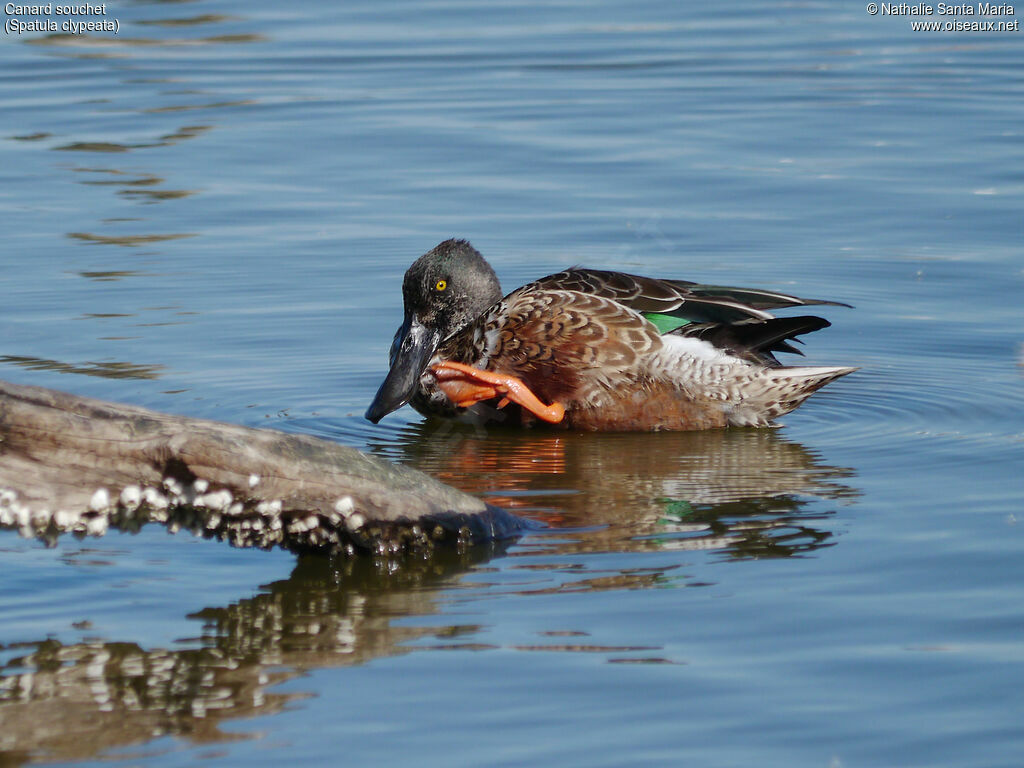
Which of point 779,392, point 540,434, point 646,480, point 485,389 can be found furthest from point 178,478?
point 779,392

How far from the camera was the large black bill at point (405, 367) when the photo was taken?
769cm

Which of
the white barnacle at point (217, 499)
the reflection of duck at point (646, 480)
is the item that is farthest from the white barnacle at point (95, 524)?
the reflection of duck at point (646, 480)

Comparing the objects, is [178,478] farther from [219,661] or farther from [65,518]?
[219,661]

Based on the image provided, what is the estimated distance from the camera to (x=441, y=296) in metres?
8.15

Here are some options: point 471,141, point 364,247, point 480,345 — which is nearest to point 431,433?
point 480,345

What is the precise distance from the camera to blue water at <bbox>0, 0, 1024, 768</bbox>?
432 cm

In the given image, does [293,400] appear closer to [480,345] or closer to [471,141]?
[480,345]

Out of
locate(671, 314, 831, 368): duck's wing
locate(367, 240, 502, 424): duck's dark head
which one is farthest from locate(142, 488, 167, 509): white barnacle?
locate(671, 314, 831, 368): duck's wing

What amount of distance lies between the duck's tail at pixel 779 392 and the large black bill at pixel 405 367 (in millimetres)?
1523

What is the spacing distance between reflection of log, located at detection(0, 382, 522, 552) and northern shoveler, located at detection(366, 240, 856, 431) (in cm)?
241

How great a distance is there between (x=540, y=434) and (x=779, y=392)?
44.9 inches

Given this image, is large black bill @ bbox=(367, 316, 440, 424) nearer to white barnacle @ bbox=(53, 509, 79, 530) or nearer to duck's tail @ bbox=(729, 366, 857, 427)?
duck's tail @ bbox=(729, 366, 857, 427)

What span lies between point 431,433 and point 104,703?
12.0ft

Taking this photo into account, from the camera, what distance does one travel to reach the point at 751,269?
9.77 meters
